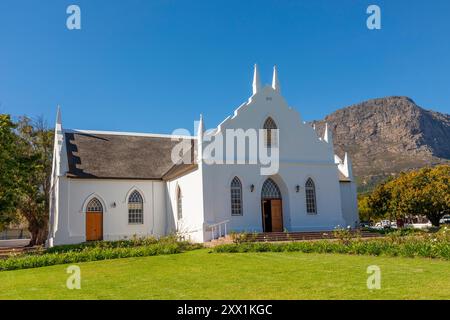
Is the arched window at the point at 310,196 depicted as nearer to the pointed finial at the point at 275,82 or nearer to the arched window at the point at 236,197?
the arched window at the point at 236,197

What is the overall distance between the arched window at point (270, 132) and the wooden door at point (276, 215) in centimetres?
425

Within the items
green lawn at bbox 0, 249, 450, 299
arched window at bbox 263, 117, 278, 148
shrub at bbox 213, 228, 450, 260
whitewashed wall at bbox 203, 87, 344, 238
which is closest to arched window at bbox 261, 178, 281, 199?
whitewashed wall at bbox 203, 87, 344, 238

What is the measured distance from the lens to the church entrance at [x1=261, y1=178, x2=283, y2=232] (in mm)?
32312

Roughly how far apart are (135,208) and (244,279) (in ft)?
76.8

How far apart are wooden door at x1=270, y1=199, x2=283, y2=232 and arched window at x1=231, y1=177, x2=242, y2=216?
279cm

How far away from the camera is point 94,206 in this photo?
33812 millimetres

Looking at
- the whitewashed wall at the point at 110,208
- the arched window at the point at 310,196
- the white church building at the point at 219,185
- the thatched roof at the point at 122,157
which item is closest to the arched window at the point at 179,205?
the white church building at the point at 219,185

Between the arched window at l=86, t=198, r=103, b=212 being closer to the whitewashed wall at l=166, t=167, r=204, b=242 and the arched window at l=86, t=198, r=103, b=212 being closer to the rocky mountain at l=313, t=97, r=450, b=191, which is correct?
the whitewashed wall at l=166, t=167, r=204, b=242

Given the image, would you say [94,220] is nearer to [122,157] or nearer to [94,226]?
[94,226]

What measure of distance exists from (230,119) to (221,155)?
2.80 m

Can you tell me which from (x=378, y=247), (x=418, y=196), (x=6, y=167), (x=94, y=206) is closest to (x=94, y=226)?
(x=94, y=206)

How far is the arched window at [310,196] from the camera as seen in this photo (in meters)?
33.0
